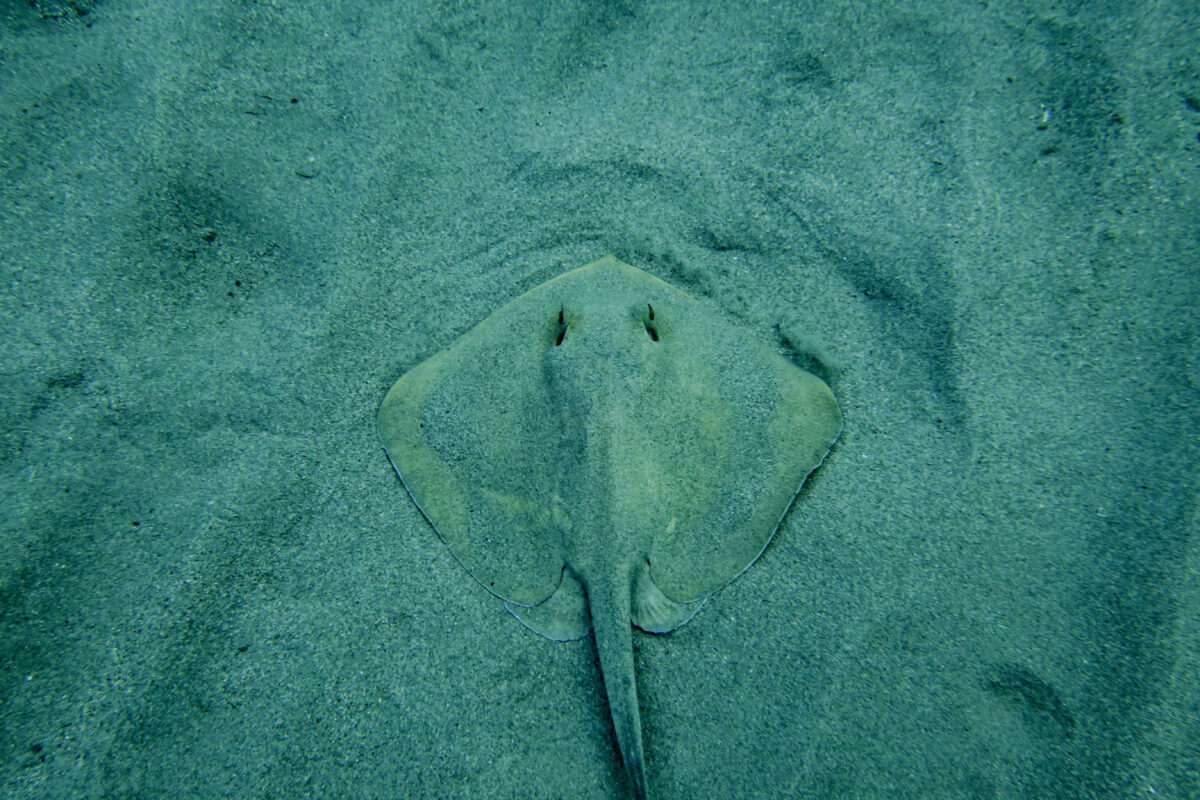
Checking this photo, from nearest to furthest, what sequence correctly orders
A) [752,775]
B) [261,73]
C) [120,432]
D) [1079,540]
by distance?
[752,775], [1079,540], [120,432], [261,73]

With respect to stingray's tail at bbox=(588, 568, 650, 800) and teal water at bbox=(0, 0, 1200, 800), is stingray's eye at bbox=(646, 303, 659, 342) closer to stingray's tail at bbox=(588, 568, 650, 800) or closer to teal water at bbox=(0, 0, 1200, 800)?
teal water at bbox=(0, 0, 1200, 800)

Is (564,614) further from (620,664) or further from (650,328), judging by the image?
(650,328)

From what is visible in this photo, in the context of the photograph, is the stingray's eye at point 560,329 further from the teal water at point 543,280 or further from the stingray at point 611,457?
the teal water at point 543,280

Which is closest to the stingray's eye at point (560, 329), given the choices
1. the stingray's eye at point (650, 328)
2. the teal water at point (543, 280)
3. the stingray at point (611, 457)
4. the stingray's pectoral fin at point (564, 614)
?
the stingray at point (611, 457)

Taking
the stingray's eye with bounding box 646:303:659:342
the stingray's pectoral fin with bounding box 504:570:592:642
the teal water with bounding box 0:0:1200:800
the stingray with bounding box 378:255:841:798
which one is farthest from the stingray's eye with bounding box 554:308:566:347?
the stingray's pectoral fin with bounding box 504:570:592:642

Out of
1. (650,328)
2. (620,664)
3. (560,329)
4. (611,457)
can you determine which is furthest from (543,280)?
(620,664)

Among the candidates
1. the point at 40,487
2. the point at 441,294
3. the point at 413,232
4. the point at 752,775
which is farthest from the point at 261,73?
the point at 752,775

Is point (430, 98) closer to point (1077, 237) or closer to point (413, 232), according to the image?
point (413, 232)
